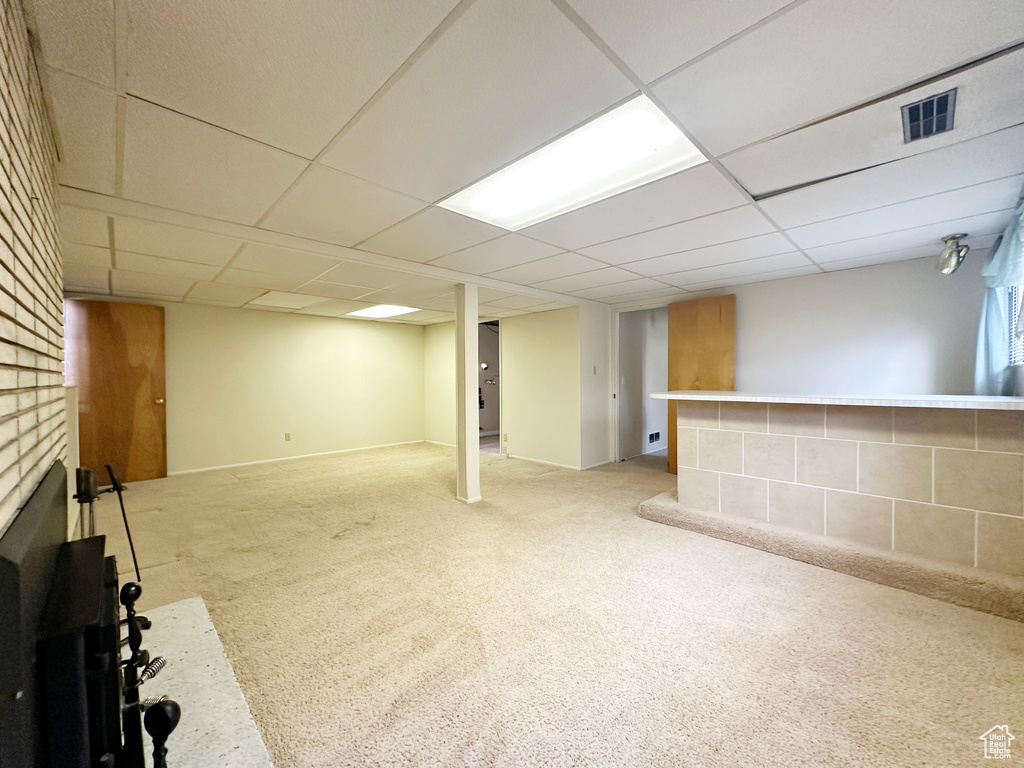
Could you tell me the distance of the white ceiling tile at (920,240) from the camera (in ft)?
9.25

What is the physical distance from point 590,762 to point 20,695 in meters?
1.48

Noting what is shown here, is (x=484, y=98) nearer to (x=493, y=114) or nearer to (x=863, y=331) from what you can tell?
(x=493, y=114)

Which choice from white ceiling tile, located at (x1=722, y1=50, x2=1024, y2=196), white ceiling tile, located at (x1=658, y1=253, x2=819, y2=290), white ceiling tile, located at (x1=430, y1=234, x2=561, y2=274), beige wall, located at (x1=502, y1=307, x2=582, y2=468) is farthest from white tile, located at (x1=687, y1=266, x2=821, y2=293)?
white ceiling tile, located at (x1=430, y1=234, x2=561, y2=274)

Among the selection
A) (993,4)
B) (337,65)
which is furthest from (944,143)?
(337,65)

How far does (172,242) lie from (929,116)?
4.33 meters

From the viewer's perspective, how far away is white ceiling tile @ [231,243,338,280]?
3.12 m

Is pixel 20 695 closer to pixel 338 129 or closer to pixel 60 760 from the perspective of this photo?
pixel 60 760

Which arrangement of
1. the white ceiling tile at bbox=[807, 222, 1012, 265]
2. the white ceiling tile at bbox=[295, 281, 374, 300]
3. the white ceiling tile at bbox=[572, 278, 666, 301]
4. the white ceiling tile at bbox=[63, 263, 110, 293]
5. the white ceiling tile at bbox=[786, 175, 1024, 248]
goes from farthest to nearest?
the white ceiling tile at bbox=[572, 278, 666, 301]
the white ceiling tile at bbox=[295, 281, 374, 300]
the white ceiling tile at bbox=[63, 263, 110, 293]
the white ceiling tile at bbox=[807, 222, 1012, 265]
the white ceiling tile at bbox=[786, 175, 1024, 248]

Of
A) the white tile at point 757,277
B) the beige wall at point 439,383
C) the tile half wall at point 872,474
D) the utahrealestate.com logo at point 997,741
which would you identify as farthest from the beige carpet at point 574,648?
the beige wall at point 439,383

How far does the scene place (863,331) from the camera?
13.2 feet

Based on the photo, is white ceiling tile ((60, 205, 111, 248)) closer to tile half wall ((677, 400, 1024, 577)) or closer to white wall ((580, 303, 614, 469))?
tile half wall ((677, 400, 1024, 577))

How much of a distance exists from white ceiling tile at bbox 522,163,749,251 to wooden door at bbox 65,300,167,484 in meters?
5.11

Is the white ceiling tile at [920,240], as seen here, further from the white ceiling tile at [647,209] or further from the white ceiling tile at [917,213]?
the white ceiling tile at [647,209]

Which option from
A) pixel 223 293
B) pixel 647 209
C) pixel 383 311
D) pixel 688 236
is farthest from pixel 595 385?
pixel 223 293
